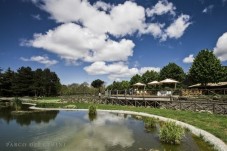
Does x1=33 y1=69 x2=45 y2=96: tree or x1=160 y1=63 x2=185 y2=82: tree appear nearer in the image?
x1=160 y1=63 x2=185 y2=82: tree

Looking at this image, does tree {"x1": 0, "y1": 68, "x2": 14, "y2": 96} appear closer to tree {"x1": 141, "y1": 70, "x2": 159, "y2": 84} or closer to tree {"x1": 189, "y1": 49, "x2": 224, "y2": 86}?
tree {"x1": 141, "y1": 70, "x2": 159, "y2": 84}

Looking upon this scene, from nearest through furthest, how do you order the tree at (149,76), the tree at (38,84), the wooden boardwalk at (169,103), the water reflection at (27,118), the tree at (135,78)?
the water reflection at (27,118) < the wooden boardwalk at (169,103) < the tree at (149,76) < the tree at (38,84) < the tree at (135,78)

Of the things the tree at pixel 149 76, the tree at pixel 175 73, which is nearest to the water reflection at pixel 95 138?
the tree at pixel 175 73

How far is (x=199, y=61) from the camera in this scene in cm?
4812

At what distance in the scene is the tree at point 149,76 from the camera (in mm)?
65681

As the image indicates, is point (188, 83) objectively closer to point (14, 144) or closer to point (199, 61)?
point (199, 61)

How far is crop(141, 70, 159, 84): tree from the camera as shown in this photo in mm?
65681

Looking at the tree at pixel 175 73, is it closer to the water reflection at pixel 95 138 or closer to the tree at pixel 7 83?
the water reflection at pixel 95 138

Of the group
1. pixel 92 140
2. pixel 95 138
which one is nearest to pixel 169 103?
pixel 95 138

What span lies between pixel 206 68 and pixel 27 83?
58437 mm

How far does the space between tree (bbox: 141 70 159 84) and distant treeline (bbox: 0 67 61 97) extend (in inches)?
1332

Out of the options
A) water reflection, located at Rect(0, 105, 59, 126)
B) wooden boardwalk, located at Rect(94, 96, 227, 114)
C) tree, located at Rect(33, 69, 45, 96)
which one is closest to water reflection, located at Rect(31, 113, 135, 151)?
water reflection, located at Rect(0, 105, 59, 126)

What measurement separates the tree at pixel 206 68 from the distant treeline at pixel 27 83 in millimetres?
50033

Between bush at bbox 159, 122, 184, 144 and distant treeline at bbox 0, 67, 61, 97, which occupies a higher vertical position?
distant treeline at bbox 0, 67, 61, 97
